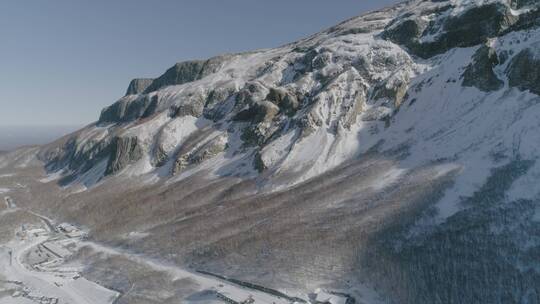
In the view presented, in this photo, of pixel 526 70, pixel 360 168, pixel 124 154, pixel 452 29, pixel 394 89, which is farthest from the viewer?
pixel 124 154

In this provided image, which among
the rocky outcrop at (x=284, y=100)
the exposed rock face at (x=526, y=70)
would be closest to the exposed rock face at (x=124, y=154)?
the rocky outcrop at (x=284, y=100)

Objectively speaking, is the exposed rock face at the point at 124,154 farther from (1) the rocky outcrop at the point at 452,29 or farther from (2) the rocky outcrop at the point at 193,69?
(1) the rocky outcrop at the point at 452,29

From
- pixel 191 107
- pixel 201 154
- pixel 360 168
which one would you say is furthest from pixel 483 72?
pixel 191 107

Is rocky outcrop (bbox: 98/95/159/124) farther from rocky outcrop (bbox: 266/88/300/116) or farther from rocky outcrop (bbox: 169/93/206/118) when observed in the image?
rocky outcrop (bbox: 266/88/300/116)

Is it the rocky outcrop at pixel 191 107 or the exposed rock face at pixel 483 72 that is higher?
the rocky outcrop at pixel 191 107

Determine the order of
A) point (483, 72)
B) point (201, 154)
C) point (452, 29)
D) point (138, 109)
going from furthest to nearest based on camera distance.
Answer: point (138, 109)
point (201, 154)
point (452, 29)
point (483, 72)

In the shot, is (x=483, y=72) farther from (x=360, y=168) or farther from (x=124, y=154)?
(x=124, y=154)

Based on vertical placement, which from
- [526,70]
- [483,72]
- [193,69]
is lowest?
[526,70]
